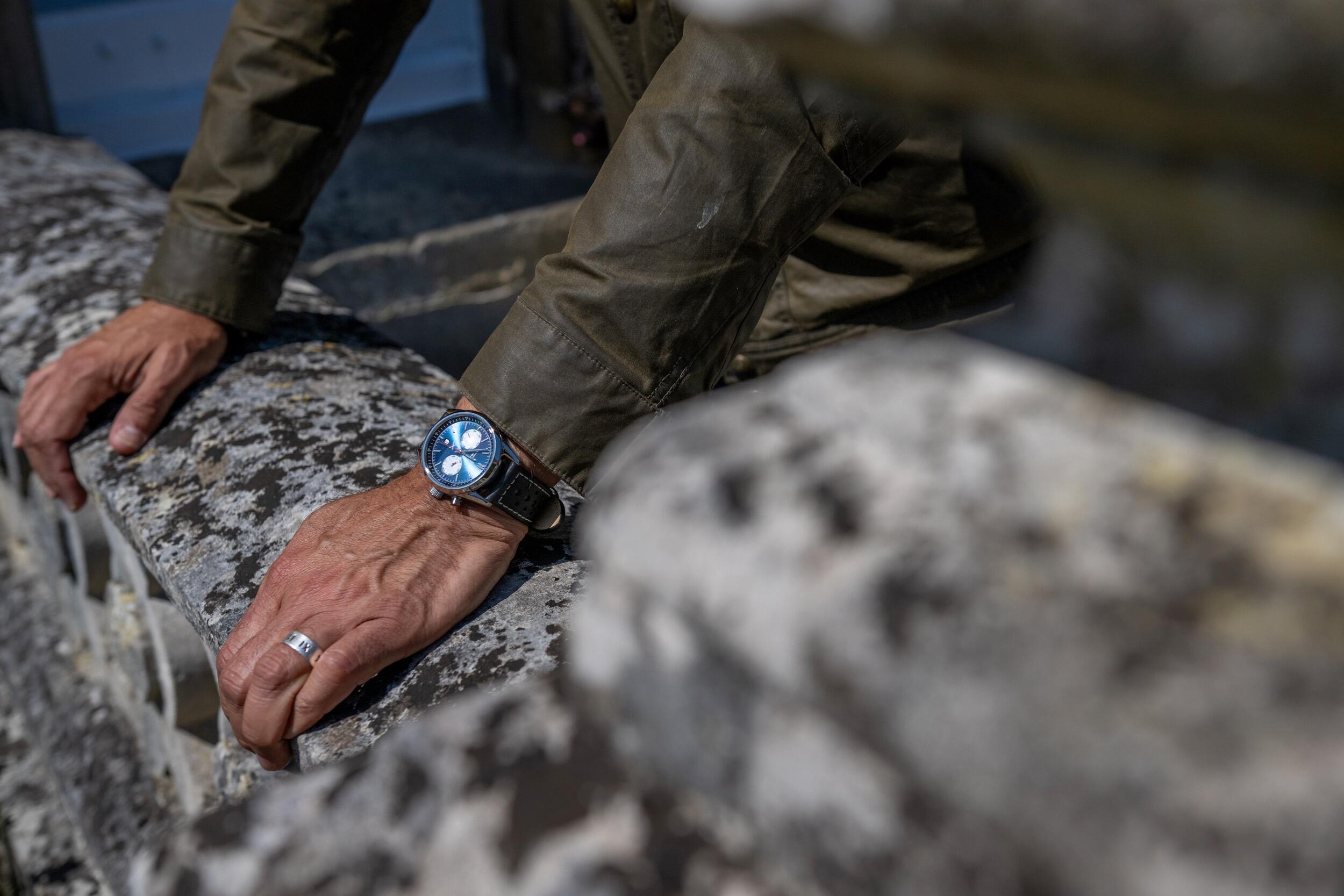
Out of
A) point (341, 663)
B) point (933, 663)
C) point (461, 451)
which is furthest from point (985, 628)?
point (461, 451)

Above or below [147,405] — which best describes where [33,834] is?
below

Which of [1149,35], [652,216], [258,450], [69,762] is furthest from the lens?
[69,762]

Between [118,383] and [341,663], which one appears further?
[118,383]

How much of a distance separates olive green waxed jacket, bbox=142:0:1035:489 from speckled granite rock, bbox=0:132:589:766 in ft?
0.32

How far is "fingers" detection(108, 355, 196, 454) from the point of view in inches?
45.9

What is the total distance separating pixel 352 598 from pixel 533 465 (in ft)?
0.69

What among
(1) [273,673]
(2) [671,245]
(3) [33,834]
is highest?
(2) [671,245]

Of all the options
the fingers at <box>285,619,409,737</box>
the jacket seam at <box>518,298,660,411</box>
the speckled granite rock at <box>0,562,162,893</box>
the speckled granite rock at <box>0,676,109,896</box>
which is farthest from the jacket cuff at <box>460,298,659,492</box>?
the speckled granite rock at <box>0,676,109,896</box>

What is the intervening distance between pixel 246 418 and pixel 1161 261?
3.51ft

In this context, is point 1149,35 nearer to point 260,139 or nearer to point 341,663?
point 341,663

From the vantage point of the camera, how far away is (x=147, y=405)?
1186mm

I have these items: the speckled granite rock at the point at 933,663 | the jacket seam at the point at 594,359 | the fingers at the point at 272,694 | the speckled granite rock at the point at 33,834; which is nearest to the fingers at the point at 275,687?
the fingers at the point at 272,694

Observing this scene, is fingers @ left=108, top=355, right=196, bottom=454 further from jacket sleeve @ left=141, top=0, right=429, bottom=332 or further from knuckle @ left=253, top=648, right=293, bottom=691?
knuckle @ left=253, top=648, right=293, bottom=691

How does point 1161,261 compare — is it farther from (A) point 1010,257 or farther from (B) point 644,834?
(A) point 1010,257
